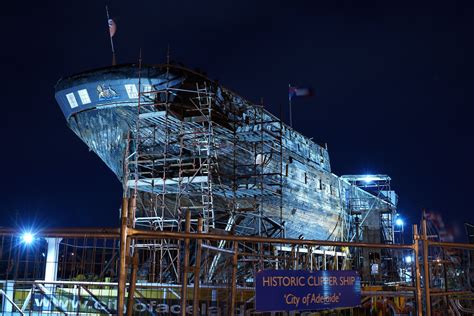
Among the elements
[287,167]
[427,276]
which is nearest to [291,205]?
[287,167]

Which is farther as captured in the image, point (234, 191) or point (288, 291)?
point (234, 191)

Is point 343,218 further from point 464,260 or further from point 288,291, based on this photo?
point 288,291

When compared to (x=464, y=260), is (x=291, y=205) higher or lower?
higher

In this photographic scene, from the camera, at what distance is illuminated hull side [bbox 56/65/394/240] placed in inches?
782

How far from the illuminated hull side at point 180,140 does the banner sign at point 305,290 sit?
38.6ft

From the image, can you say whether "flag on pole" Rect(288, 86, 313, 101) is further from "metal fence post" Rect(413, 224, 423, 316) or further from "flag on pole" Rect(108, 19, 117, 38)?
"metal fence post" Rect(413, 224, 423, 316)

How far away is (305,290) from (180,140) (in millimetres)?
14688

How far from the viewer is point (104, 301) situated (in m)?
13.0

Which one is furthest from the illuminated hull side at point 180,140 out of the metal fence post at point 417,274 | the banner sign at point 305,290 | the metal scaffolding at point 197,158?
the banner sign at point 305,290

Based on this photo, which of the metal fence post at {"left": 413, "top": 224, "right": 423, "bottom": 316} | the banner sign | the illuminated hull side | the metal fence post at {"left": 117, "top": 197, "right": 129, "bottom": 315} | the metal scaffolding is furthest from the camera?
the illuminated hull side

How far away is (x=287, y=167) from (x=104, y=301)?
13.1m

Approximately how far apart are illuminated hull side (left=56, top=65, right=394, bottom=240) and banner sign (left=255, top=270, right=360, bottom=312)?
1176 centimetres

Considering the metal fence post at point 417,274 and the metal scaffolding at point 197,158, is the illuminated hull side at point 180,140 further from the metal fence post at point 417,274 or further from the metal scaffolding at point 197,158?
the metal fence post at point 417,274

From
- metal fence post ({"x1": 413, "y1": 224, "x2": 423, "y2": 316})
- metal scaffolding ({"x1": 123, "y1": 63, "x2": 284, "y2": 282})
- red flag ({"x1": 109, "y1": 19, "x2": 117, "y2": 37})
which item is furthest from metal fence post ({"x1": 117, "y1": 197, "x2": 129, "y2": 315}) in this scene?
red flag ({"x1": 109, "y1": 19, "x2": 117, "y2": 37})
